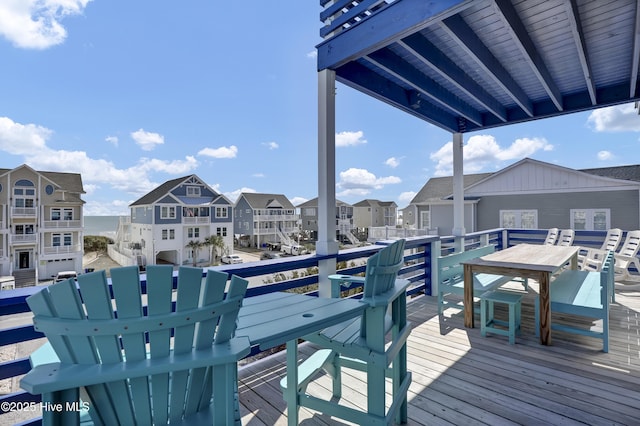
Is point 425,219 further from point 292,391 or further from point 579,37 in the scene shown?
point 292,391

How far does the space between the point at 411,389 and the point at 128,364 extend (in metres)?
1.86

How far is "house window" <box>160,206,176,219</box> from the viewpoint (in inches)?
671

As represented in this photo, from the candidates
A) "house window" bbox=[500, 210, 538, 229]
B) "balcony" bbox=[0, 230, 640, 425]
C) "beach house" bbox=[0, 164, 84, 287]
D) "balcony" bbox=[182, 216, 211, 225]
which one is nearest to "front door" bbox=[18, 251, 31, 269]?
"beach house" bbox=[0, 164, 84, 287]

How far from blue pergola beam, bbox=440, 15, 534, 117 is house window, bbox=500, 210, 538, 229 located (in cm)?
771

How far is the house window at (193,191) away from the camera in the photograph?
19.1m

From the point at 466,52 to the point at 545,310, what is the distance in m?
2.56

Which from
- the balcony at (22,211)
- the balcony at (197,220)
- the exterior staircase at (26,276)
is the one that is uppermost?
the balcony at (22,211)

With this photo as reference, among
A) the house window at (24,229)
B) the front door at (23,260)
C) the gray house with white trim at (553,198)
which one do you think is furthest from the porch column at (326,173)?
the front door at (23,260)

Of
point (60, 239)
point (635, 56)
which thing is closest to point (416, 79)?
point (635, 56)

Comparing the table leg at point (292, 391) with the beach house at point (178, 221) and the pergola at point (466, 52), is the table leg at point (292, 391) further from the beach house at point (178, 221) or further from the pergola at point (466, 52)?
the beach house at point (178, 221)

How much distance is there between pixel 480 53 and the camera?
120 inches

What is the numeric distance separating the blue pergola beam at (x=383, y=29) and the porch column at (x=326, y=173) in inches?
7.4

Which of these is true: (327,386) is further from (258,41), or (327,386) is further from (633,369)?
(258,41)

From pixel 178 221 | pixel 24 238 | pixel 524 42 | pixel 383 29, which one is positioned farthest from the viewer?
pixel 178 221
